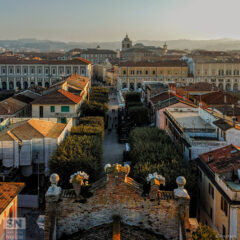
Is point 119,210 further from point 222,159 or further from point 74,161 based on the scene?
point 74,161

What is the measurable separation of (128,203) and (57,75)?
92.2m

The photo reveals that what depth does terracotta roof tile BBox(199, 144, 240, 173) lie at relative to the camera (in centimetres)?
1700

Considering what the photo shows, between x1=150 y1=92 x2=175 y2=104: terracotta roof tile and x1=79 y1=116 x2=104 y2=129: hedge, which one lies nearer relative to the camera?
x1=79 y1=116 x2=104 y2=129: hedge

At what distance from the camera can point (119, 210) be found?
1125cm

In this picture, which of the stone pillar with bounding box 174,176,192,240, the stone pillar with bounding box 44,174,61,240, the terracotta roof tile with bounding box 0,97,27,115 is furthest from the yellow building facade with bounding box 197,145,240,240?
the terracotta roof tile with bounding box 0,97,27,115

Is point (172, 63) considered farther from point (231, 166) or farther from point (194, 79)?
point (231, 166)

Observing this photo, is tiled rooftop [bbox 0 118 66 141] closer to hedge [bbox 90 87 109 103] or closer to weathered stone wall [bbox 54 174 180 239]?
weathered stone wall [bbox 54 174 180 239]

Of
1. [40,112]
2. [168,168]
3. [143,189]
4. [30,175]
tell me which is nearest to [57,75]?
[40,112]

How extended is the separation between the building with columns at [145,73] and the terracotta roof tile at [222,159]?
74.1 metres

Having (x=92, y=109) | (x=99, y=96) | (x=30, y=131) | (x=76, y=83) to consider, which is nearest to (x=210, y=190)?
(x=30, y=131)

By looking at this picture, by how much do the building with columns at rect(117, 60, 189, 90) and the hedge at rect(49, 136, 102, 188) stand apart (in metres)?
70.5

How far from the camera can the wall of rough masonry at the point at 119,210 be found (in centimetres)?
1121

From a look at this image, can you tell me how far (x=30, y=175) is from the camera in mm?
25547

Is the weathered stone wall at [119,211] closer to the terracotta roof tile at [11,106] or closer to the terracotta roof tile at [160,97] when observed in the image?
the terracotta roof tile at [11,106]
